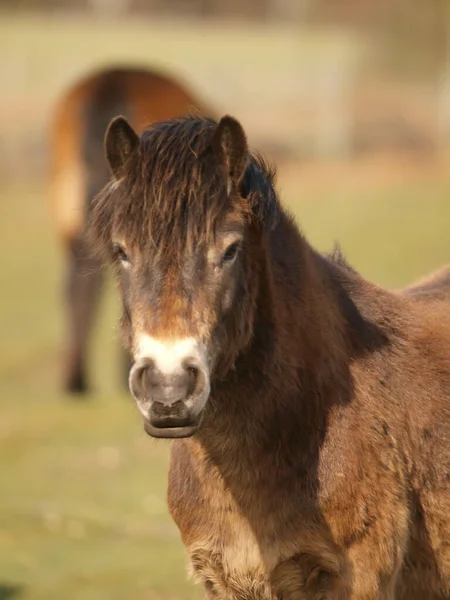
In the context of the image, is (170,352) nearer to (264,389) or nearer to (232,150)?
(264,389)

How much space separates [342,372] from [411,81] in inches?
1261

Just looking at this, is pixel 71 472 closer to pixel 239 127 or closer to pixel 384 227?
pixel 239 127

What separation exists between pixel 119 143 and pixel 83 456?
6605 mm

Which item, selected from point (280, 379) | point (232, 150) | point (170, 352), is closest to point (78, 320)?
point (280, 379)

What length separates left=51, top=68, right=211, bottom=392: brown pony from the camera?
1285 centimetres

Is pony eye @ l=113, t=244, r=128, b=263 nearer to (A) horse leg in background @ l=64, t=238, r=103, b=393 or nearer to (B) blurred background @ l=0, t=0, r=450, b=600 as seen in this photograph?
(B) blurred background @ l=0, t=0, r=450, b=600

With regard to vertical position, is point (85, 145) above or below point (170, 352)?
below

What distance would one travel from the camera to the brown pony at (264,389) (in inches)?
159

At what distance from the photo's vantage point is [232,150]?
422cm

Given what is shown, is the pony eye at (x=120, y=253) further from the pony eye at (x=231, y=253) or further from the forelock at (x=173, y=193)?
the pony eye at (x=231, y=253)

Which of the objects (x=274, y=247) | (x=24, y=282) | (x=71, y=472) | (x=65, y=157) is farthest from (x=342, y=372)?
(x=24, y=282)

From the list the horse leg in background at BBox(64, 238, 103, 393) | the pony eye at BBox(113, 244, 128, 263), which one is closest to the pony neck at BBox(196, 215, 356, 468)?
the pony eye at BBox(113, 244, 128, 263)

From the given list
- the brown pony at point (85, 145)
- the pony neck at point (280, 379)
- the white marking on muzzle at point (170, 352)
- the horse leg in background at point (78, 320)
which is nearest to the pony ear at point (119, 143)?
the pony neck at point (280, 379)

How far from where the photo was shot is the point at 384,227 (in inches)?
844
